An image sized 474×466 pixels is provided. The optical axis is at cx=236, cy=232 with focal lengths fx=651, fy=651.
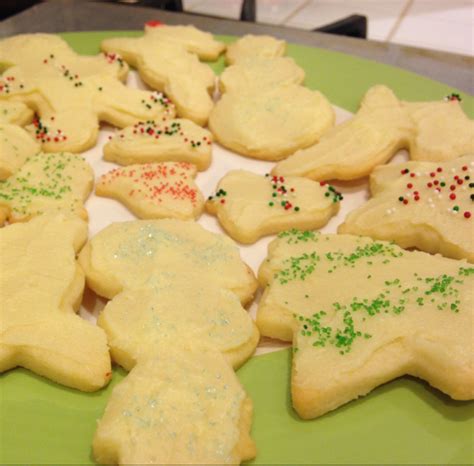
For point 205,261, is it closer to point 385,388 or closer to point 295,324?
point 295,324

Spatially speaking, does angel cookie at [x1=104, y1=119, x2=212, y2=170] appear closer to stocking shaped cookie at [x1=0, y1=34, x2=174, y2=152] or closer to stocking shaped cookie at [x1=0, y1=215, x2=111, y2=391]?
stocking shaped cookie at [x1=0, y1=34, x2=174, y2=152]

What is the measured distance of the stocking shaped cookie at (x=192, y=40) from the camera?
159cm

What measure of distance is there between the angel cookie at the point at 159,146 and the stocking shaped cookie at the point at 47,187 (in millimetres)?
73

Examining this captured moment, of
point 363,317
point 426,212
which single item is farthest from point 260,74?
point 363,317

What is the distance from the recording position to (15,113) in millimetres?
1324

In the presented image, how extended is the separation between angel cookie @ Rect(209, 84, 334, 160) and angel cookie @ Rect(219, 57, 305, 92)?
0.03m

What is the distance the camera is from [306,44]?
1.82 metres

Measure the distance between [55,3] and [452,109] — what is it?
52.5 inches

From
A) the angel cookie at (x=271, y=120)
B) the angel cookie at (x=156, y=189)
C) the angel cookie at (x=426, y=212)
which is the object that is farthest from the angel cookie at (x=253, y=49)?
the angel cookie at (x=426, y=212)

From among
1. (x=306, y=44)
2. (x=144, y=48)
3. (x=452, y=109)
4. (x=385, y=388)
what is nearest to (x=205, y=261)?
(x=385, y=388)

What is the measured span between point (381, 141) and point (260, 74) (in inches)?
14.4

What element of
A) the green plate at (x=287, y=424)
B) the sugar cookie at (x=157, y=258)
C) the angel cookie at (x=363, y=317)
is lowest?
the green plate at (x=287, y=424)

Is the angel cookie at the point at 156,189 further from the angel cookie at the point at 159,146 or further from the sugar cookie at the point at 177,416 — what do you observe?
the sugar cookie at the point at 177,416

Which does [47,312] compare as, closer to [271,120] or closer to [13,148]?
[13,148]
